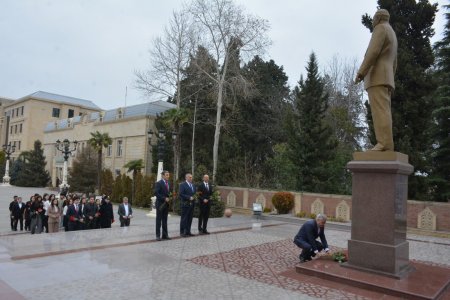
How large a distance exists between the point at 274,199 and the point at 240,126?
48.5ft

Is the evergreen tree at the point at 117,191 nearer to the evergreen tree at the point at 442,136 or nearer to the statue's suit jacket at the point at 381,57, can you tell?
the evergreen tree at the point at 442,136

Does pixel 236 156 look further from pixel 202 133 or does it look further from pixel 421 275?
pixel 421 275

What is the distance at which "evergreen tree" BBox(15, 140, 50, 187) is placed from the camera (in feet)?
192

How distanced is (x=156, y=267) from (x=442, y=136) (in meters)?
18.3

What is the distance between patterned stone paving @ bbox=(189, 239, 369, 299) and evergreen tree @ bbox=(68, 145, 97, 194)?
34014mm

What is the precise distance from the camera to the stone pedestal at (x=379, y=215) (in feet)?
24.7

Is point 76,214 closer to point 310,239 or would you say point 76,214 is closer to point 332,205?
point 310,239

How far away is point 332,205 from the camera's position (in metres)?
19.9

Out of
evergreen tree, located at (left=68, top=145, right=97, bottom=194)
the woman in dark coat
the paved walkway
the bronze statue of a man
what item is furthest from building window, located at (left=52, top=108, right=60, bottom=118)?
the bronze statue of a man

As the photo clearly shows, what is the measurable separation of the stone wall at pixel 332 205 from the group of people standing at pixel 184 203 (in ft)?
29.3

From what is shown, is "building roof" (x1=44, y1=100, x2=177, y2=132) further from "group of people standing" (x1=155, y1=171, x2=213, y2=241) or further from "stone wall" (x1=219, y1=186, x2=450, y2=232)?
"group of people standing" (x1=155, y1=171, x2=213, y2=241)

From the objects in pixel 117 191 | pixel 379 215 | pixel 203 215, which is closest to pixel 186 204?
pixel 203 215

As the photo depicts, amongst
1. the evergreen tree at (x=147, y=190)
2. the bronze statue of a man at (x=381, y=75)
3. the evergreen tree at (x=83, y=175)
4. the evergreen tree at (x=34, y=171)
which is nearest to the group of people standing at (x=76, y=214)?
the bronze statue of a man at (x=381, y=75)

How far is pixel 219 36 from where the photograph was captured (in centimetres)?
3019
